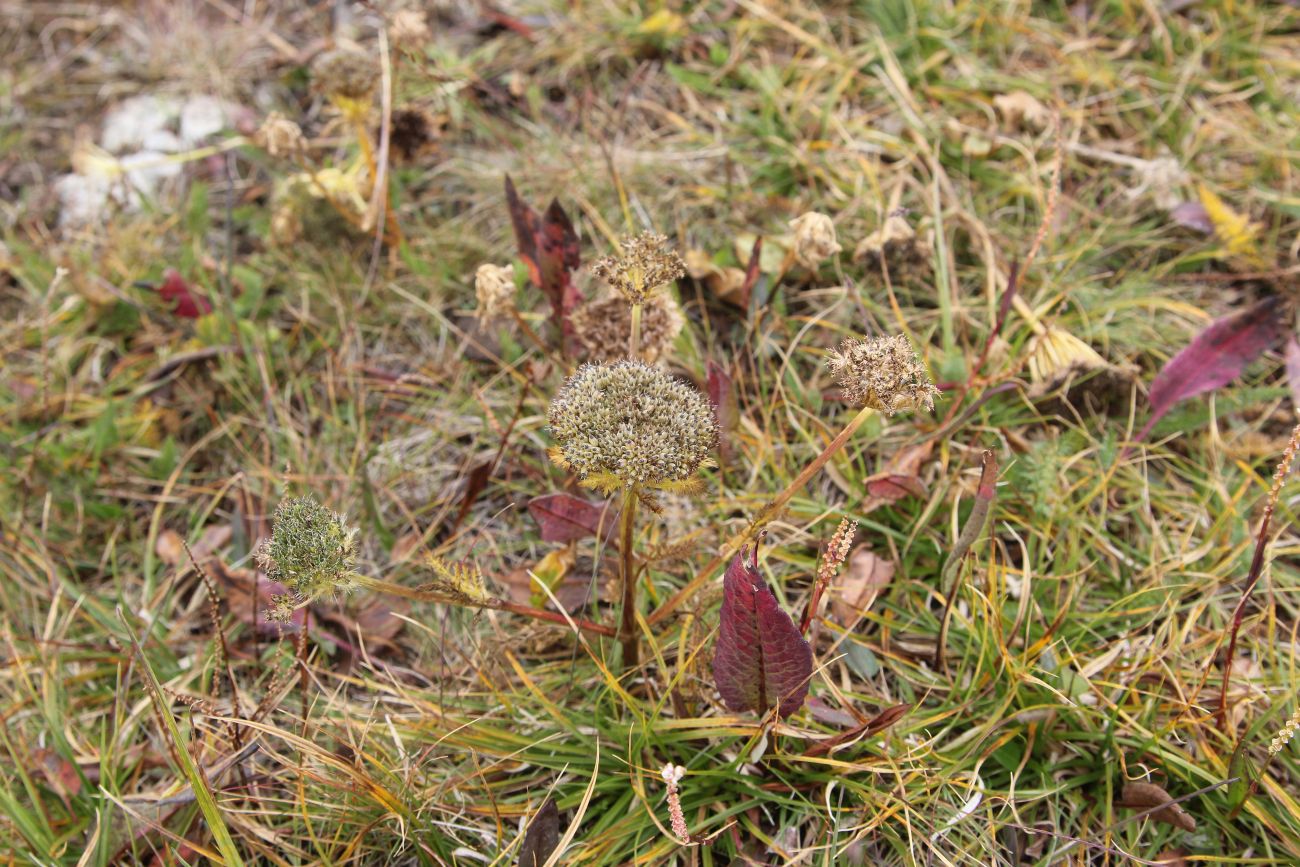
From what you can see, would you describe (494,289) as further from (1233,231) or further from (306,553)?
(1233,231)

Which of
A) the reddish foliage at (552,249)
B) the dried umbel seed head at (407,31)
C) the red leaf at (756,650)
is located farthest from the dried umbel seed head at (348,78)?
the red leaf at (756,650)

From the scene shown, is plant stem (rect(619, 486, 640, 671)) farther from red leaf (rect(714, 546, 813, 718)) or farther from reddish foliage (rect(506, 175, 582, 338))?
reddish foliage (rect(506, 175, 582, 338))

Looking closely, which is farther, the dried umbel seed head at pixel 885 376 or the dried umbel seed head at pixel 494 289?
the dried umbel seed head at pixel 494 289

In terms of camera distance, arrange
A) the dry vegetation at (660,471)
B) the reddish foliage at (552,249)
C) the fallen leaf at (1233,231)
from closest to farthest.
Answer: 1. the dry vegetation at (660,471)
2. the reddish foliage at (552,249)
3. the fallen leaf at (1233,231)

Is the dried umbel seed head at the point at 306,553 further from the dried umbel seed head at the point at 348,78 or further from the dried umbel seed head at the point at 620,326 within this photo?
the dried umbel seed head at the point at 348,78

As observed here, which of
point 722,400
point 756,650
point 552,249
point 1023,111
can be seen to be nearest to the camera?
point 756,650

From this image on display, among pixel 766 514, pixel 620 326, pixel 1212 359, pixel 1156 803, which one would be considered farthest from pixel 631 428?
pixel 1212 359

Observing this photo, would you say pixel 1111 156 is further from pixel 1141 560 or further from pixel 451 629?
pixel 451 629
